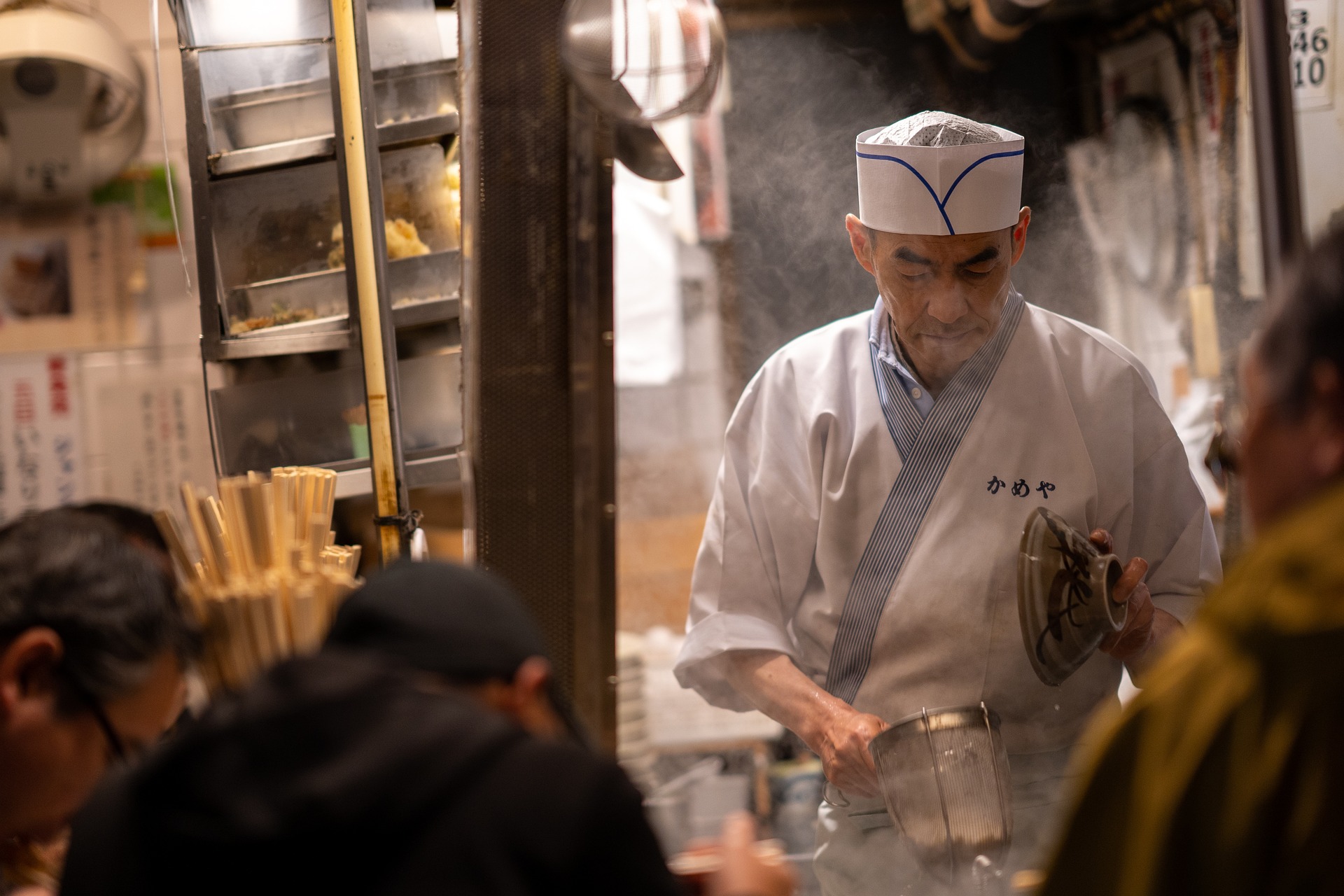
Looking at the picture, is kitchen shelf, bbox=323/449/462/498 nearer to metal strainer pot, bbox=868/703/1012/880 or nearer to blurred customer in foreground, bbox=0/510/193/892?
blurred customer in foreground, bbox=0/510/193/892

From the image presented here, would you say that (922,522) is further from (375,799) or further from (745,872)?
(375,799)

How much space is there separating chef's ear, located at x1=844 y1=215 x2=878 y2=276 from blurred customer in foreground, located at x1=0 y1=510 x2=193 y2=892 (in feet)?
3.22

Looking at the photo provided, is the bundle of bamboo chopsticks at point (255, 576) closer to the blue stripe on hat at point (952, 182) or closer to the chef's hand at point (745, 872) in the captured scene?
the chef's hand at point (745, 872)

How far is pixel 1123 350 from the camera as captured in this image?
5.27 ft

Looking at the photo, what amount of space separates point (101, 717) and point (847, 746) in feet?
2.87

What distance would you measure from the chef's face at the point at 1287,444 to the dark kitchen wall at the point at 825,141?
2.53ft

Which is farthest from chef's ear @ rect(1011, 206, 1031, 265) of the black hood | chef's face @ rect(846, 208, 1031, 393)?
the black hood

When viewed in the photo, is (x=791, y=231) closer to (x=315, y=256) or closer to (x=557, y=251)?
(x=557, y=251)

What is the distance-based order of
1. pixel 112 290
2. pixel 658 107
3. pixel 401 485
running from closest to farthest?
pixel 658 107, pixel 401 485, pixel 112 290

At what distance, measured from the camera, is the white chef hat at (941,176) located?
5.04 ft

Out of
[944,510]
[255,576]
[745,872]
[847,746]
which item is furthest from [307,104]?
[745,872]

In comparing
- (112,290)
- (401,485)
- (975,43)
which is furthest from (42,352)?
(975,43)

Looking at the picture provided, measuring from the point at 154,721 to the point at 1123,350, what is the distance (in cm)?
130

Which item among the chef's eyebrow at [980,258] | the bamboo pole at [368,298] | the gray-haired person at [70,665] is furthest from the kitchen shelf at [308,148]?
the gray-haired person at [70,665]
